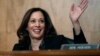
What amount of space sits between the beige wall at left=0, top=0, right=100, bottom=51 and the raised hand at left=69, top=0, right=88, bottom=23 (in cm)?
2

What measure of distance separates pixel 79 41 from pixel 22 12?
37cm

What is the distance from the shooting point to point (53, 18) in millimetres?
1337

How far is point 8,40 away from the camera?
139 centimetres

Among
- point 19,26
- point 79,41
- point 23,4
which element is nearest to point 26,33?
point 19,26


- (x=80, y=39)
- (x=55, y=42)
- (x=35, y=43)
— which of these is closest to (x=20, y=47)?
(x=35, y=43)

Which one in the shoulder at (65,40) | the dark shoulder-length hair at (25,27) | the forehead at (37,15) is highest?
the forehead at (37,15)

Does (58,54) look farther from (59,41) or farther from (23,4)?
(23,4)

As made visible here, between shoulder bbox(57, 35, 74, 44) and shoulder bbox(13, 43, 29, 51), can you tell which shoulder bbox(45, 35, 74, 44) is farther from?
shoulder bbox(13, 43, 29, 51)

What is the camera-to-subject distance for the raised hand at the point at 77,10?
128 cm

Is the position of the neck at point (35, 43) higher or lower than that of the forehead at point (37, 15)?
lower

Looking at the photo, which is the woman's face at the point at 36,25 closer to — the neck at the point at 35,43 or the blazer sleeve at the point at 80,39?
the neck at the point at 35,43

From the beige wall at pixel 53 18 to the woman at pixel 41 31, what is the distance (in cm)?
2

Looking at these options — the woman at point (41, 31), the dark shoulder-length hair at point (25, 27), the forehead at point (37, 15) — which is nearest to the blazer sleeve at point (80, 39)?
the woman at point (41, 31)

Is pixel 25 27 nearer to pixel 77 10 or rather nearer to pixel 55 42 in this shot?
pixel 55 42
